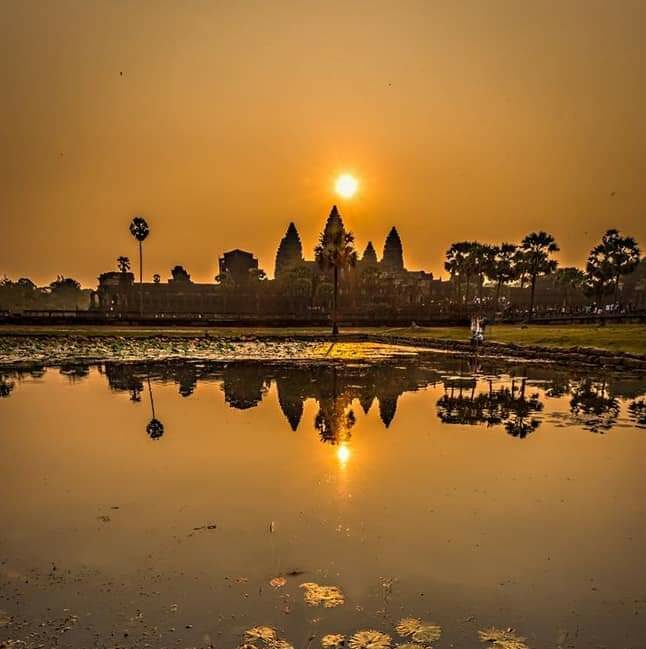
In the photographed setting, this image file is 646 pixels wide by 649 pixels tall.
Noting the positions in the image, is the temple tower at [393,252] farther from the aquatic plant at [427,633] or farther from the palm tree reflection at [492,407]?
the aquatic plant at [427,633]

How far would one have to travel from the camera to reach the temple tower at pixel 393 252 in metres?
172

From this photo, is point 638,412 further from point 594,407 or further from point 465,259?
point 465,259

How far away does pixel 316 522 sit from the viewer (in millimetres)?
7594

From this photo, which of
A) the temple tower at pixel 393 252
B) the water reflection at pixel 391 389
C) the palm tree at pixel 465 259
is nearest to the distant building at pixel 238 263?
the temple tower at pixel 393 252

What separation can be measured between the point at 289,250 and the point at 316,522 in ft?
487

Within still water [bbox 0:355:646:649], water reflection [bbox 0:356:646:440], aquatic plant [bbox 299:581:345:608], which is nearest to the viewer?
still water [bbox 0:355:646:649]

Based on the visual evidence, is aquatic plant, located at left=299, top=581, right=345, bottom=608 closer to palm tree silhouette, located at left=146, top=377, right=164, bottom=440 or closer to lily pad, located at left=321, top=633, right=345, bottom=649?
A: lily pad, located at left=321, top=633, right=345, bottom=649

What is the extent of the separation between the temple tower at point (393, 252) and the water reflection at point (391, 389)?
471 feet

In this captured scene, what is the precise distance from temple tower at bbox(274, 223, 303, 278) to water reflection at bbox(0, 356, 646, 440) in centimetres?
12426

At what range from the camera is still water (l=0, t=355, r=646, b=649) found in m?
5.29

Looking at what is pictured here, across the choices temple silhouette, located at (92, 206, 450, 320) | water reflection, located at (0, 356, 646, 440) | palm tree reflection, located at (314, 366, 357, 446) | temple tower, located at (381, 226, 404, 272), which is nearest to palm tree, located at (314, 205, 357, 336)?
temple silhouette, located at (92, 206, 450, 320)

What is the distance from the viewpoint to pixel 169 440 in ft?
39.4

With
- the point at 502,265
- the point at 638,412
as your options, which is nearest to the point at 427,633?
the point at 638,412

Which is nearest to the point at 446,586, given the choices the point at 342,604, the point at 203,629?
the point at 342,604
